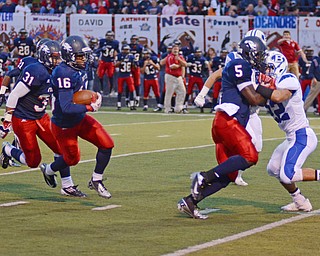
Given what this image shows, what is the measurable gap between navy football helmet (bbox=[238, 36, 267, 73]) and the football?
134cm

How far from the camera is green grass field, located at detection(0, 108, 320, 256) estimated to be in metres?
6.36

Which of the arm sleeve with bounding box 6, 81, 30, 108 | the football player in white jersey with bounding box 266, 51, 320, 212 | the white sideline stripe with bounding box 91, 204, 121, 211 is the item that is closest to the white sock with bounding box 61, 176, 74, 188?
the white sideline stripe with bounding box 91, 204, 121, 211

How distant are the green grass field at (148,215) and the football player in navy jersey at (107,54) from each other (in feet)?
34.4

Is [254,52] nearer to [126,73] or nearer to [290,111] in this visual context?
[290,111]

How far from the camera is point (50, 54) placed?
8695 millimetres

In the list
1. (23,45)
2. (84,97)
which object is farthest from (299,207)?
(23,45)

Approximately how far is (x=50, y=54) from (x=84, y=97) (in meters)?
0.97

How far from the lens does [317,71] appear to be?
18844mm

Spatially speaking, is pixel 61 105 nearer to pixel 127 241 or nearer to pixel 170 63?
pixel 127 241

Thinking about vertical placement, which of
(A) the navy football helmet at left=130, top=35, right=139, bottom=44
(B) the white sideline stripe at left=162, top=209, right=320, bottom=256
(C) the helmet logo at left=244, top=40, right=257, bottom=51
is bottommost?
(B) the white sideline stripe at left=162, top=209, right=320, bottom=256

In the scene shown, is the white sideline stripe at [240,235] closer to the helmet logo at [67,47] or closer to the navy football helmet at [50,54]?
the helmet logo at [67,47]

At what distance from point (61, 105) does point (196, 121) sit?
10248 mm

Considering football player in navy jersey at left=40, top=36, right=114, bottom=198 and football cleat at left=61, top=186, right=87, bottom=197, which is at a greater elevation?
football player in navy jersey at left=40, top=36, right=114, bottom=198

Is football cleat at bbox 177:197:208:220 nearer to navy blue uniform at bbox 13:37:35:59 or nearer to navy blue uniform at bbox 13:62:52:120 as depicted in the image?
navy blue uniform at bbox 13:62:52:120
